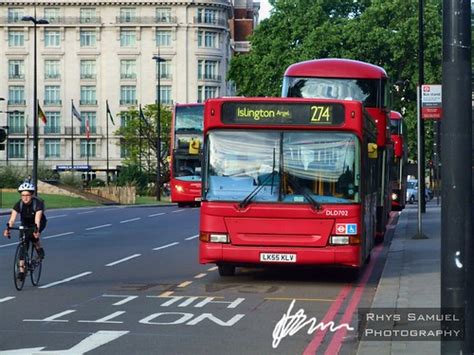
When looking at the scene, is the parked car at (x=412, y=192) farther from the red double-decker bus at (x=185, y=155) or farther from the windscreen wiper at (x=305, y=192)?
the windscreen wiper at (x=305, y=192)

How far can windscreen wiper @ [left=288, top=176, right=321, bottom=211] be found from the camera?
1661 cm

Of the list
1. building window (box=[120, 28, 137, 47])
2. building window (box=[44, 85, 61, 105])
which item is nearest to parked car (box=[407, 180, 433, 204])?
building window (box=[120, 28, 137, 47])

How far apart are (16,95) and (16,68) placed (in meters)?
2.68

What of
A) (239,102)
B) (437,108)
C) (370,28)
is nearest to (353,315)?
(239,102)

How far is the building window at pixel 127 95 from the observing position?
354 ft

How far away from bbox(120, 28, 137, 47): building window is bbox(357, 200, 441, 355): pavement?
3224 inches

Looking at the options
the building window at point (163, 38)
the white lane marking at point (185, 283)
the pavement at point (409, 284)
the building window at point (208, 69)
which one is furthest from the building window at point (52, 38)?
the white lane marking at point (185, 283)

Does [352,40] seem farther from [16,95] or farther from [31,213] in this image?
[16,95]

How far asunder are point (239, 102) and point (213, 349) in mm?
6787

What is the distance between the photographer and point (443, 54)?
762cm

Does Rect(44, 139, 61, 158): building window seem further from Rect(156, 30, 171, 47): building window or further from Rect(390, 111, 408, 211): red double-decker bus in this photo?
Rect(390, 111, 408, 211): red double-decker bus

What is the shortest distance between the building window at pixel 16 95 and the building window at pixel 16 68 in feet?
3.62

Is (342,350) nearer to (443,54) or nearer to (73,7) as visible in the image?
(443,54)

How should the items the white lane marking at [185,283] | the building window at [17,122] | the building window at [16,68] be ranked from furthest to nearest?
the building window at [17,122]
the building window at [16,68]
the white lane marking at [185,283]
